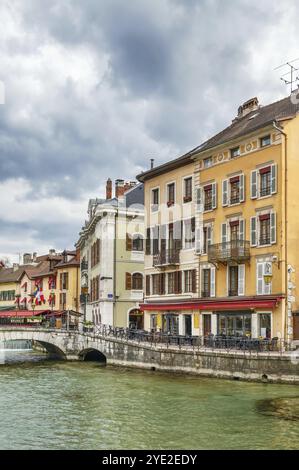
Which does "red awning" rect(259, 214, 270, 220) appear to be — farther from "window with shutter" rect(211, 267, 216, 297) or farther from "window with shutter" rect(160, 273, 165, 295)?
"window with shutter" rect(160, 273, 165, 295)

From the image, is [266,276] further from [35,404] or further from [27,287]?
[27,287]

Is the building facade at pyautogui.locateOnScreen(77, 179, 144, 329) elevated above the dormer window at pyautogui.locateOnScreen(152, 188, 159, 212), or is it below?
below

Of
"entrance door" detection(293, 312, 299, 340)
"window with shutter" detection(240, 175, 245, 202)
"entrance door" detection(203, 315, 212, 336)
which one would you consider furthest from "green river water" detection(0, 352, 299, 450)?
"window with shutter" detection(240, 175, 245, 202)

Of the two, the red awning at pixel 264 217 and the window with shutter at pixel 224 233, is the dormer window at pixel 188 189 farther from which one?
the red awning at pixel 264 217

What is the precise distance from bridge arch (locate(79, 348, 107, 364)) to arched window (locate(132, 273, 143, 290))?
23.6 feet

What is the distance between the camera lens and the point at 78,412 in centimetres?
2403

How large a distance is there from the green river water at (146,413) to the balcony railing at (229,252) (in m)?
8.34

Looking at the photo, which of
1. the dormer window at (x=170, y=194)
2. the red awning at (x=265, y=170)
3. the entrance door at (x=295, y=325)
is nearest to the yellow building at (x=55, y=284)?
the dormer window at (x=170, y=194)

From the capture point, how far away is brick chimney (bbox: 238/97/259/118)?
46.8 m

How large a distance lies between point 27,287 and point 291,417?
67493 mm

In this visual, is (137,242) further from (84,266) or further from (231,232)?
(231,232)

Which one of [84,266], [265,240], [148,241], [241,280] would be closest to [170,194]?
[148,241]

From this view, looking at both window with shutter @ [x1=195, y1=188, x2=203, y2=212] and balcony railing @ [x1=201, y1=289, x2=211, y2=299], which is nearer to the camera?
balcony railing @ [x1=201, y1=289, x2=211, y2=299]

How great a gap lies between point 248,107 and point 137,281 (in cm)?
1804
